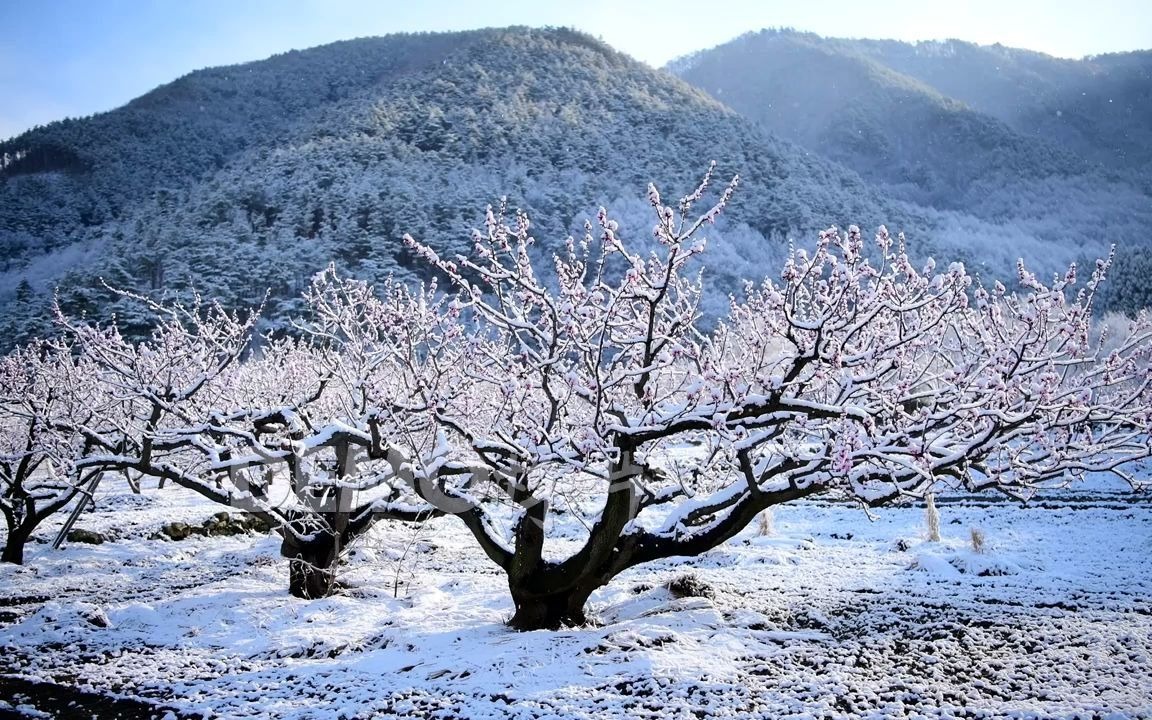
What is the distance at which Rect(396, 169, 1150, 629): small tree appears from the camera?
19.3 feet

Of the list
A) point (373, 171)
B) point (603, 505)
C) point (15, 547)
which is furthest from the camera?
point (373, 171)

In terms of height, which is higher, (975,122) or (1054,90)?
(1054,90)

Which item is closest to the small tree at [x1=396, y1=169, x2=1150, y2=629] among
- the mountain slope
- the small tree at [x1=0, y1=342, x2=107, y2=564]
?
the small tree at [x1=0, y1=342, x2=107, y2=564]

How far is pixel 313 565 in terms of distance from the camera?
10.6m

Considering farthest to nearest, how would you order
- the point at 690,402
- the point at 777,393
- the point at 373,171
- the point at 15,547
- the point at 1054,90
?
the point at 1054,90 → the point at 373,171 → the point at 15,547 → the point at 690,402 → the point at 777,393

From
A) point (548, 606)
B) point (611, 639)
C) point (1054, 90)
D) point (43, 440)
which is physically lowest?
point (611, 639)

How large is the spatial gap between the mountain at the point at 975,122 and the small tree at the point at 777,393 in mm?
48710

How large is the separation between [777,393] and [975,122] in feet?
472

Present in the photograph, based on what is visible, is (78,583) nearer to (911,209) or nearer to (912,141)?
(911,209)

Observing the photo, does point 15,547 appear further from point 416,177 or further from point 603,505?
point 416,177

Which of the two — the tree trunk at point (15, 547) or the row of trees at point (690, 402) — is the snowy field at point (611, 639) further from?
the row of trees at point (690, 402)

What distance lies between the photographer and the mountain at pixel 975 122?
321 ft

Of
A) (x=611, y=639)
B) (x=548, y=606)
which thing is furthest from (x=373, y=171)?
(x=611, y=639)

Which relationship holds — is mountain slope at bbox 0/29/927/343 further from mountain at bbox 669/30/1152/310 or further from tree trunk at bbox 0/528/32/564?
tree trunk at bbox 0/528/32/564
